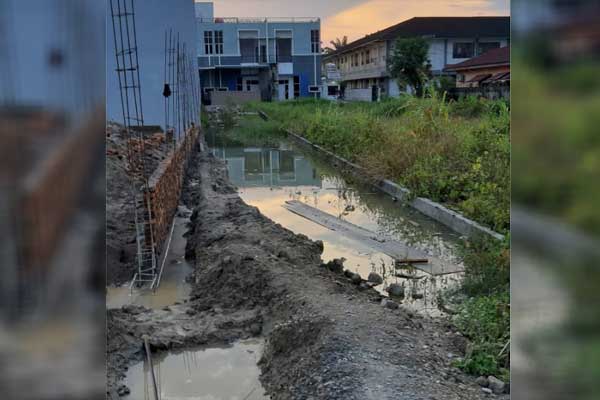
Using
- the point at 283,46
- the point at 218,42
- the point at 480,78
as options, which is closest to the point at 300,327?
the point at 480,78

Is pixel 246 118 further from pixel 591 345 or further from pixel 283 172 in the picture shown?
pixel 591 345

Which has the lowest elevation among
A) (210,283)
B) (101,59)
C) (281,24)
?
(210,283)

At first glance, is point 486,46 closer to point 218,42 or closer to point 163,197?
point 218,42

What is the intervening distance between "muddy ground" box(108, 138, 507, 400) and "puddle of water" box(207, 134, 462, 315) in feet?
1.23

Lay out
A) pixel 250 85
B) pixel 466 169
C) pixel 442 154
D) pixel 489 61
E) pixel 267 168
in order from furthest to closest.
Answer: pixel 250 85, pixel 489 61, pixel 267 168, pixel 442 154, pixel 466 169

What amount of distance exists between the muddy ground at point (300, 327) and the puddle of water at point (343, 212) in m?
0.38

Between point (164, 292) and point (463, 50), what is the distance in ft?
65.3

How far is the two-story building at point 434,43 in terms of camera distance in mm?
21656

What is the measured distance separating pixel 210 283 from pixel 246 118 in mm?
16421

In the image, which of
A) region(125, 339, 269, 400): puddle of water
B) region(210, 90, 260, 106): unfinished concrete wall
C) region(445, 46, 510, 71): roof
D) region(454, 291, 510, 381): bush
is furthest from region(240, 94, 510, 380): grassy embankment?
region(210, 90, 260, 106): unfinished concrete wall

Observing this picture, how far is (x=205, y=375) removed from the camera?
3.15m

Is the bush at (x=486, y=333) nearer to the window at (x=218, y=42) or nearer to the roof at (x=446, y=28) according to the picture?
the roof at (x=446, y=28)

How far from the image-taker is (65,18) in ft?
2.72

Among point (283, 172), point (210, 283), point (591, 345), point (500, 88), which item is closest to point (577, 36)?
point (591, 345)
